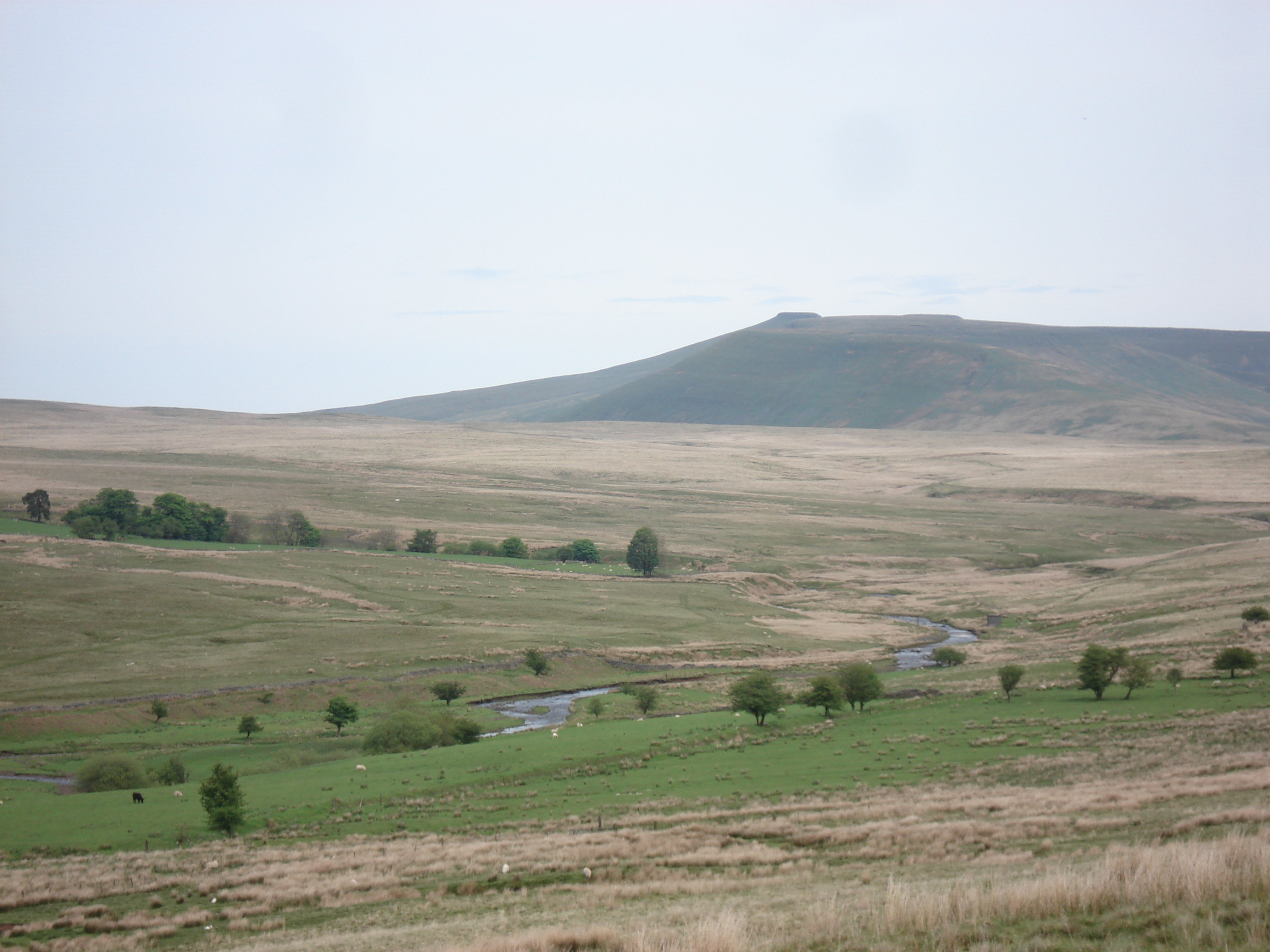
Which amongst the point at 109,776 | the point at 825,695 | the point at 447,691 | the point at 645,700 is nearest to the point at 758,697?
the point at 825,695

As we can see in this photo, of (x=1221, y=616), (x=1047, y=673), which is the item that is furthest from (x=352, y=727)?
(x=1221, y=616)

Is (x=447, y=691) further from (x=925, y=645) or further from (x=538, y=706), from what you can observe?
(x=925, y=645)

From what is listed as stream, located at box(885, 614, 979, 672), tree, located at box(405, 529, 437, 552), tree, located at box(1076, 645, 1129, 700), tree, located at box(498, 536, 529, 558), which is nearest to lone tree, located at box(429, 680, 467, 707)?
stream, located at box(885, 614, 979, 672)

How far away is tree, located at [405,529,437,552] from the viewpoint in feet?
375

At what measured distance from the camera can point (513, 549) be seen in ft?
376

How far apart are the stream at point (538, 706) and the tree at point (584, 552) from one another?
49.2 metres

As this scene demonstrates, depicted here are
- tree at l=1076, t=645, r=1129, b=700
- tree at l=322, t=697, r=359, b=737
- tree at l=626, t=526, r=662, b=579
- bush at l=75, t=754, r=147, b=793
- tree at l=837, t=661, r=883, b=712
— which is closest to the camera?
bush at l=75, t=754, r=147, b=793

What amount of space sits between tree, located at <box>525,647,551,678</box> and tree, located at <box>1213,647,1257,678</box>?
42.7 metres

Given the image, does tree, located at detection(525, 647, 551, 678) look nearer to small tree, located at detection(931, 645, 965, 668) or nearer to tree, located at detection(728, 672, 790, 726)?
tree, located at detection(728, 672, 790, 726)

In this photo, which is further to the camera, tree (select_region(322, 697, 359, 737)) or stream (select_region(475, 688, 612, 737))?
stream (select_region(475, 688, 612, 737))

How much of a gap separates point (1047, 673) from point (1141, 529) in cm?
9652

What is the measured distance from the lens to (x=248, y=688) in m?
59.2

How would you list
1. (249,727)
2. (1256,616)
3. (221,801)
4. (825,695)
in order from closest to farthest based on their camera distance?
(221,801) < (825,695) < (249,727) < (1256,616)

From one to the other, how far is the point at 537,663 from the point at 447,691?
377 inches
